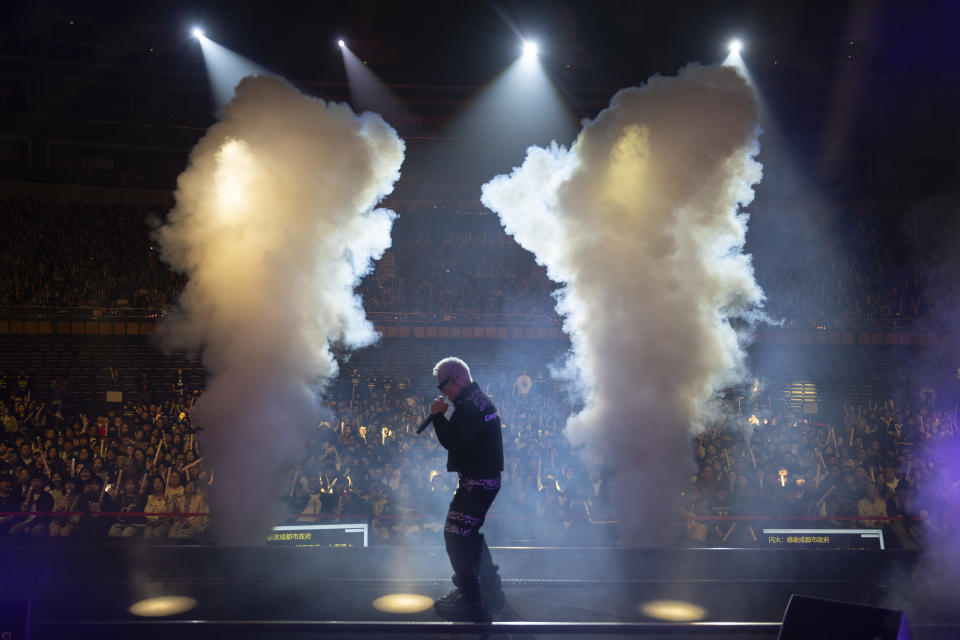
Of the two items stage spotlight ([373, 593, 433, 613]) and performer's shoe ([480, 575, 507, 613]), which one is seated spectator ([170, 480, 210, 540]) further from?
performer's shoe ([480, 575, 507, 613])

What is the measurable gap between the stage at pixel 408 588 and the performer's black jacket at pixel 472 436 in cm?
110

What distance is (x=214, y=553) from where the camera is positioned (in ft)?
21.3

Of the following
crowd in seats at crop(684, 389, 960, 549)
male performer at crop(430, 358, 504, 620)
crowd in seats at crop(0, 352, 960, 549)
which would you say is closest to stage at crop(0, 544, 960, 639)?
male performer at crop(430, 358, 504, 620)

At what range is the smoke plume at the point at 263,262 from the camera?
285 inches

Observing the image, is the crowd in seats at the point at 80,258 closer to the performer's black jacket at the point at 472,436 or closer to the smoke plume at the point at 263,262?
the smoke plume at the point at 263,262

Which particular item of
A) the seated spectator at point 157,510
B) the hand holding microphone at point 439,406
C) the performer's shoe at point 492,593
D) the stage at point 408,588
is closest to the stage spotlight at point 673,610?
the stage at point 408,588

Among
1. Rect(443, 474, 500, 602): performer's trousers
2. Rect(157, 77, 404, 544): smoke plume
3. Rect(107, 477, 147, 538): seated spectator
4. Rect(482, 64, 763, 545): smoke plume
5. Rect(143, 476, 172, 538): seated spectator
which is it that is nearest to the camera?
Rect(443, 474, 500, 602): performer's trousers

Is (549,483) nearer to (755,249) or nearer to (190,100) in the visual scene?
(755,249)

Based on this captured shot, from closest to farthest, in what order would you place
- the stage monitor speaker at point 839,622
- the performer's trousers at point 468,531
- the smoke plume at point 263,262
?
1. the stage monitor speaker at point 839,622
2. the performer's trousers at point 468,531
3. the smoke plume at point 263,262

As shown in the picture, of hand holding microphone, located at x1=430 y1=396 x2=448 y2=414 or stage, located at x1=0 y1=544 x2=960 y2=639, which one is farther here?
hand holding microphone, located at x1=430 y1=396 x2=448 y2=414

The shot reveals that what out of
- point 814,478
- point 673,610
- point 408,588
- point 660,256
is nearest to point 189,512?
point 408,588

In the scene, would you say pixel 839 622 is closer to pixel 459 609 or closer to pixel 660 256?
pixel 459 609

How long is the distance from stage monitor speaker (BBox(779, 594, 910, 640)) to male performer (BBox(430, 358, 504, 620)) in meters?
2.31

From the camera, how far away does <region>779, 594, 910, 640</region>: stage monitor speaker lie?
306 centimetres
